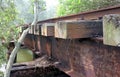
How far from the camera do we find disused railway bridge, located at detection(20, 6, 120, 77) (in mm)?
1620

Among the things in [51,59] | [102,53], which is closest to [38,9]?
[51,59]

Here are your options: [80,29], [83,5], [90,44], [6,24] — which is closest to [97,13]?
[90,44]

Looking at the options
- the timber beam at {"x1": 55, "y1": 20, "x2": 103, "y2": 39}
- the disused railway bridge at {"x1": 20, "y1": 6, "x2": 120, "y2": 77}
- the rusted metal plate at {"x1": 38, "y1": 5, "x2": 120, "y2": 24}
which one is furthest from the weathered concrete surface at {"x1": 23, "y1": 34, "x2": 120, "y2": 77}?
the rusted metal plate at {"x1": 38, "y1": 5, "x2": 120, "y2": 24}

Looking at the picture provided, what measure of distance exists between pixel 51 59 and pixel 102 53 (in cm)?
182

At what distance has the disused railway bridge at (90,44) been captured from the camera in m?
1.62

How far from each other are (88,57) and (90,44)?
17 cm

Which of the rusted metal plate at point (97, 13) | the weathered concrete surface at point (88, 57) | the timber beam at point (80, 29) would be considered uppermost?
the rusted metal plate at point (97, 13)

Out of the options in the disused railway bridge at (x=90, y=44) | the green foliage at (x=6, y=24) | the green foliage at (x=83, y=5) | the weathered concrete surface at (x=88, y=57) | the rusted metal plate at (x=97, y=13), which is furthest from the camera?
the green foliage at (x=83, y=5)

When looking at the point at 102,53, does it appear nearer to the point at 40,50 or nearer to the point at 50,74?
the point at 50,74

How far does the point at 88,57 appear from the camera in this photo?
8.04 feet

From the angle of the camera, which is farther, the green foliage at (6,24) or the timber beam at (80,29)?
the green foliage at (6,24)

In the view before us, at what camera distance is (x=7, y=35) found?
678cm

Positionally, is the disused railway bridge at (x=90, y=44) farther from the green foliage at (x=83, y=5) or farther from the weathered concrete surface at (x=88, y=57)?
the green foliage at (x=83, y=5)

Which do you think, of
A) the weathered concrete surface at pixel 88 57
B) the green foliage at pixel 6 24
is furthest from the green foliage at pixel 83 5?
the weathered concrete surface at pixel 88 57
